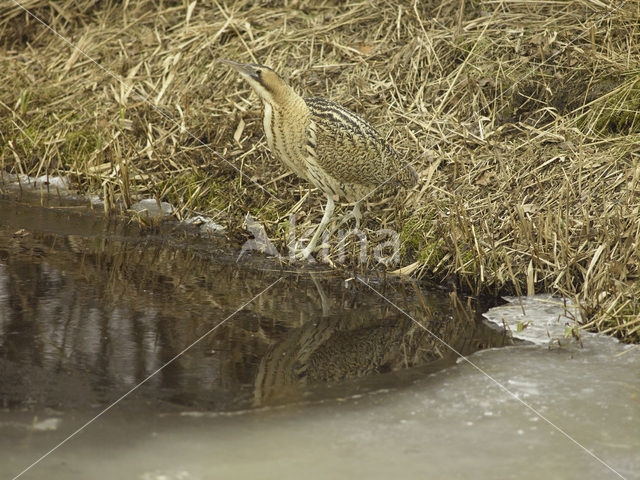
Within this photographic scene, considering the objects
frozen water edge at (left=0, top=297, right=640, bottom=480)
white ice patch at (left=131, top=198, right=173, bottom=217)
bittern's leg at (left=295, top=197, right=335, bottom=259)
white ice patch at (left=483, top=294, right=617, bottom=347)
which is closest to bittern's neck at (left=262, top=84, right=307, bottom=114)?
bittern's leg at (left=295, top=197, right=335, bottom=259)

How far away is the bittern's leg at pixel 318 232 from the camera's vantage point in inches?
174

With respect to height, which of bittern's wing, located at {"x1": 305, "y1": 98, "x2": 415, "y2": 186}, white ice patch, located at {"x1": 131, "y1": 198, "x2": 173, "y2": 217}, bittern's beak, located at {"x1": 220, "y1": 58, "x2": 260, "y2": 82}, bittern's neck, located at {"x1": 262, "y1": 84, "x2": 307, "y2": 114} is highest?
bittern's beak, located at {"x1": 220, "y1": 58, "x2": 260, "y2": 82}

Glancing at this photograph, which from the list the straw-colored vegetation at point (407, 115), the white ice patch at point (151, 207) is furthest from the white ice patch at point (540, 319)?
the white ice patch at point (151, 207)

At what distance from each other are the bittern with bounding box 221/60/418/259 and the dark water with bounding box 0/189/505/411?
1.76ft

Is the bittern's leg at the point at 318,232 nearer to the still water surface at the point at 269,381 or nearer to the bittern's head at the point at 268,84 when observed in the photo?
the still water surface at the point at 269,381

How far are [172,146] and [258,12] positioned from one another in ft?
5.34

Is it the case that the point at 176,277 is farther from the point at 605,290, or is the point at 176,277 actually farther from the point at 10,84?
the point at 10,84

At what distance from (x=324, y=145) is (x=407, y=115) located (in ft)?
3.38

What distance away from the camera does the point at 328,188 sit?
4.47 metres

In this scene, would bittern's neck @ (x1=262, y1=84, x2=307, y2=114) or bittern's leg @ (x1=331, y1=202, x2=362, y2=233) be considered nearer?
bittern's neck @ (x1=262, y1=84, x2=307, y2=114)

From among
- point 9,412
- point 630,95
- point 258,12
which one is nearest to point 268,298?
point 9,412

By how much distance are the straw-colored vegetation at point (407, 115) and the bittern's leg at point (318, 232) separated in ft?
0.51

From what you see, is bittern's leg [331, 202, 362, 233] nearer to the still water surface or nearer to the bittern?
the bittern

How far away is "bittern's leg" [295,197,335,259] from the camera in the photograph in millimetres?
4414
